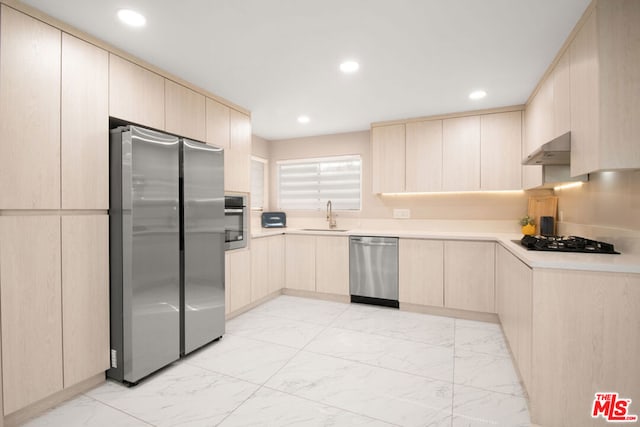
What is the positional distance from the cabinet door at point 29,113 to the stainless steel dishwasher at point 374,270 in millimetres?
3027

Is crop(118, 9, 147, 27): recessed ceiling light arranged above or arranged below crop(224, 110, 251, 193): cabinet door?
above

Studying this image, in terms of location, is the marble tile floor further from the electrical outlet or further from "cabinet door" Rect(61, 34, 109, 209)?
the electrical outlet

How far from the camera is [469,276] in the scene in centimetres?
337

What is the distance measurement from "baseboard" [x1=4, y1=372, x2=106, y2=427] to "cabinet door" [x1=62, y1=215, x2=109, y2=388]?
61 mm

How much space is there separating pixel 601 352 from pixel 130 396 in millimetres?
2844

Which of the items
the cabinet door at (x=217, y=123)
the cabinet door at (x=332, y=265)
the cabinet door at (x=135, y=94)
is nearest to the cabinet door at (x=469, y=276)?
the cabinet door at (x=332, y=265)

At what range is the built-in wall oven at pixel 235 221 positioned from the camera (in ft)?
10.6

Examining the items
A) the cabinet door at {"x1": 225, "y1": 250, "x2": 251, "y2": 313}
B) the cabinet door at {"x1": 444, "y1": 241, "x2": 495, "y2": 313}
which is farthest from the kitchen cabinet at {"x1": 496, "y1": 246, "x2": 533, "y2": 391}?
the cabinet door at {"x1": 225, "y1": 250, "x2": 251, "y2": 313}

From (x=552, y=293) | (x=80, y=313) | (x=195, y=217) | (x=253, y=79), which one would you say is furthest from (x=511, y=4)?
(x=80, y=313)

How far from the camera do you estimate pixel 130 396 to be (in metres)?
1.99

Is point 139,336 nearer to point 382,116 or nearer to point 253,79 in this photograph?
point 253,79

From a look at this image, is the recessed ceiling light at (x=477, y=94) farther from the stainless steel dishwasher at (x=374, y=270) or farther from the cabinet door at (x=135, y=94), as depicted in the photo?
the cabinet door at (x=135, y=94)

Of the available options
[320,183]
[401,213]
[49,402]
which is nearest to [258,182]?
[320,183]

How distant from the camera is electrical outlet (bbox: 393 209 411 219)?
14.0 feet
